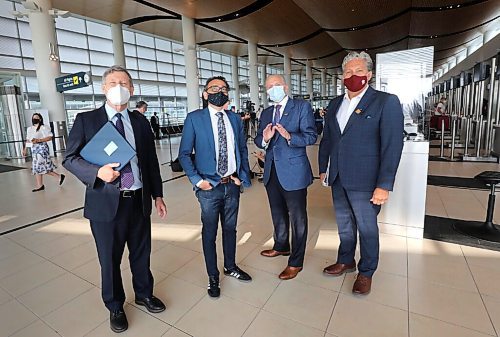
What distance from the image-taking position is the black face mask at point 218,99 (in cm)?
200

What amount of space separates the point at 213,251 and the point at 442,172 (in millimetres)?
5661

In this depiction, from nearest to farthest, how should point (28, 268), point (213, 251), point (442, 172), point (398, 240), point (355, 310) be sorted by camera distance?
point (355, 310)
point (213, 251)
point (28, 268)
point (398, 240)
point (442, 172)

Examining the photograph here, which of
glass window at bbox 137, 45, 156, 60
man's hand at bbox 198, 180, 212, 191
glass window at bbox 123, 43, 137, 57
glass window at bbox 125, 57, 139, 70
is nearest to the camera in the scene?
man's hand at bbox 198, 180, 212, 191

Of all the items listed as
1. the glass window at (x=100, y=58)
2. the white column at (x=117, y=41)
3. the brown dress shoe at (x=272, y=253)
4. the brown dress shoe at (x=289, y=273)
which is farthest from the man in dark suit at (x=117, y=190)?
the glass window at (x=100, y=58)

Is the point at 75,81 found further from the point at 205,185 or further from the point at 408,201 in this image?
the point at 408,201

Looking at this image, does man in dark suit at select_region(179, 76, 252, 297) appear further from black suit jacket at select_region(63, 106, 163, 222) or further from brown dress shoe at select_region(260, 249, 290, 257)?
brown dress shoe at select_region(260, 249, 290, 257)

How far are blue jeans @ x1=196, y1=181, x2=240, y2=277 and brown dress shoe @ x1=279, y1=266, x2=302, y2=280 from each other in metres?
0.51

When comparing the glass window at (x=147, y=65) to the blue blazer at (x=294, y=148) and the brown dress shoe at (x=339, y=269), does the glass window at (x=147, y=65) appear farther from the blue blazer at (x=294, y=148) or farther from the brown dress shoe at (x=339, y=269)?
the brown dress shoe at (x=339, y=269)

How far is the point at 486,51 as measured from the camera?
12859 mm

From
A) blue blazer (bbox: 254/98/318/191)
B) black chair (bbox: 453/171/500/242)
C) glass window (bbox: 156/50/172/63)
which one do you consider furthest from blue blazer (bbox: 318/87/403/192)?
glass window (bbox: 156/50/172/63)

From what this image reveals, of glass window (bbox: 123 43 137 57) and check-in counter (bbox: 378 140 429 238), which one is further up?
glass window (bbox: 123 43 137 57)

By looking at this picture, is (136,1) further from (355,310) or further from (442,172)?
(355,310)

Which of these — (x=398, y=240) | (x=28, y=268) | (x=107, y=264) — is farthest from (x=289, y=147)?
(x=28, y=268)

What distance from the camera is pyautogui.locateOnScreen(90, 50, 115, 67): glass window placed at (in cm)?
1497
